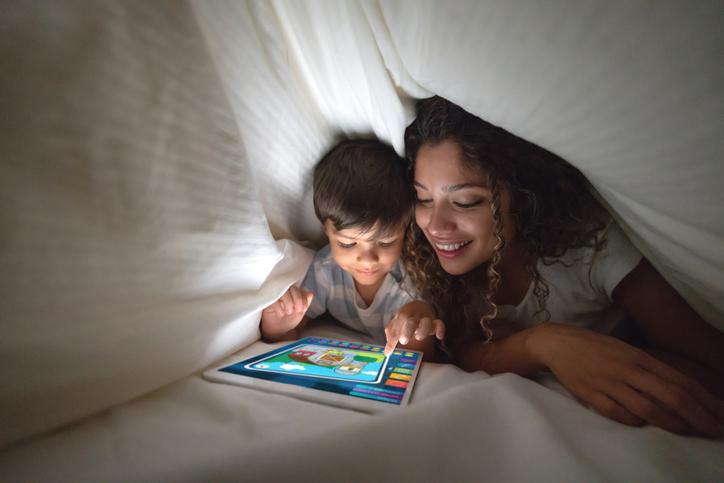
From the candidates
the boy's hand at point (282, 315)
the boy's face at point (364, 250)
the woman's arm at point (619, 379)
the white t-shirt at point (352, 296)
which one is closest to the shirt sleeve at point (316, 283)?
the white t-shirt at point (352, 296)

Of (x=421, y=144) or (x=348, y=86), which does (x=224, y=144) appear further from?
(x=421, y=144)

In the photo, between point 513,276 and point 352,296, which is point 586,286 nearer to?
point 513,276

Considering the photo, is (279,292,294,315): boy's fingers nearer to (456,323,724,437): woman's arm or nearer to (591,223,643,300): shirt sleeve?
(456,323,724,437): woman's arm

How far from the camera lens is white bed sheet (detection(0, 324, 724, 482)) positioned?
248 millimetres

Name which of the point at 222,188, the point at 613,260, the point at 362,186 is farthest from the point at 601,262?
the point at 222,188

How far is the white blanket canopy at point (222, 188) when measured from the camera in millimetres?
246

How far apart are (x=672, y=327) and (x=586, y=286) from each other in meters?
0.16

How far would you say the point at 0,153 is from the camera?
223 millimetres

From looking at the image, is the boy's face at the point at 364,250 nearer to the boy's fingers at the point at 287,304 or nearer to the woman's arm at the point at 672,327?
the boy's fingers at the point at 287,304

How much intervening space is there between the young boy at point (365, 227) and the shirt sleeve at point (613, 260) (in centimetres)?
38

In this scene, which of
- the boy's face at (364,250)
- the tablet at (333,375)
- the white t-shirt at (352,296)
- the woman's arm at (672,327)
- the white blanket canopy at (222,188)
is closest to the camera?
the white blanket canopy at (222,188)

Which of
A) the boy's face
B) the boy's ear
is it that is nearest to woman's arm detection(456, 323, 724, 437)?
the boy's face

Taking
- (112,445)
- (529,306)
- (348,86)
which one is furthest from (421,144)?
(112,445)

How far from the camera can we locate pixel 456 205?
65 cm
